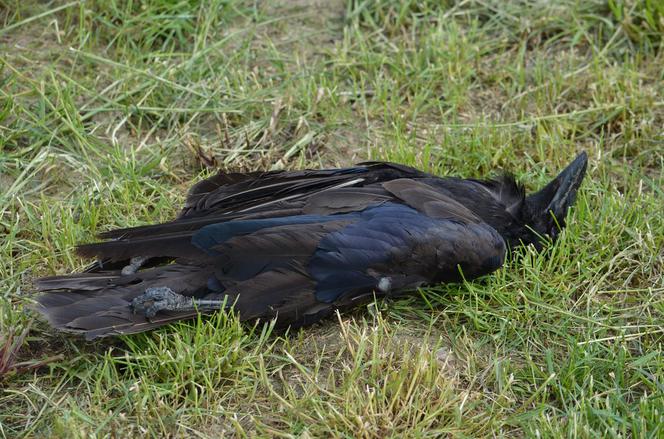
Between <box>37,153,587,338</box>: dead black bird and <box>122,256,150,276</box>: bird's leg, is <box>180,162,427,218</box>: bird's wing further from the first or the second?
<box>122,256,150,276</box>: bird's leg

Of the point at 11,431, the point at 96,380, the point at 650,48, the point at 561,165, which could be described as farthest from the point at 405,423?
the point at 650,48

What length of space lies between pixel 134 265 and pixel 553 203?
185 centimetres

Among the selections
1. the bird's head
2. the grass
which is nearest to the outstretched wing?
the grass

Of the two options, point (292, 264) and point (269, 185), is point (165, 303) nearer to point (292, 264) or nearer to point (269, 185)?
point (292, 264)

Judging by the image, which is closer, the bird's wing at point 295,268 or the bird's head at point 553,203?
the bird's wing at point 295,268

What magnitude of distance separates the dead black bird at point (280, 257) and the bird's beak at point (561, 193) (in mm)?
476

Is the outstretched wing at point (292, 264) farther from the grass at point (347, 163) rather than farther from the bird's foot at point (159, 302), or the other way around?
the grass at point (347, 163)

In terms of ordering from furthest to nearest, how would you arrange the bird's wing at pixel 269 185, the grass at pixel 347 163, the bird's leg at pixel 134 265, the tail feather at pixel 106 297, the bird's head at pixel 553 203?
the bird's head at pixel 553 203 → the bird's wing at pixel 269 185 → the bird's leg at pixel 134 265 → the tail feather at pixel 106 297 → the grass at pixel 347 163

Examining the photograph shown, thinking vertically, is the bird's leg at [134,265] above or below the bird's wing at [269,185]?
below

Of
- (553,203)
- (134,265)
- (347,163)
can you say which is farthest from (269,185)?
(553,203)

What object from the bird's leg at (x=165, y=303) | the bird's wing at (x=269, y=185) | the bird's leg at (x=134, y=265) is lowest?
the bird's leg at (x=165, y=303)

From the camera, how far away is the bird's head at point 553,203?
4270 mm

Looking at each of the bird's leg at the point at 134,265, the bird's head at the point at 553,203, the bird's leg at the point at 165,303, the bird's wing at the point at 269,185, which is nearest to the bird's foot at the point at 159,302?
the bird's leg at the point at 165,303

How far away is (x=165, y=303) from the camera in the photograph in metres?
3.59
